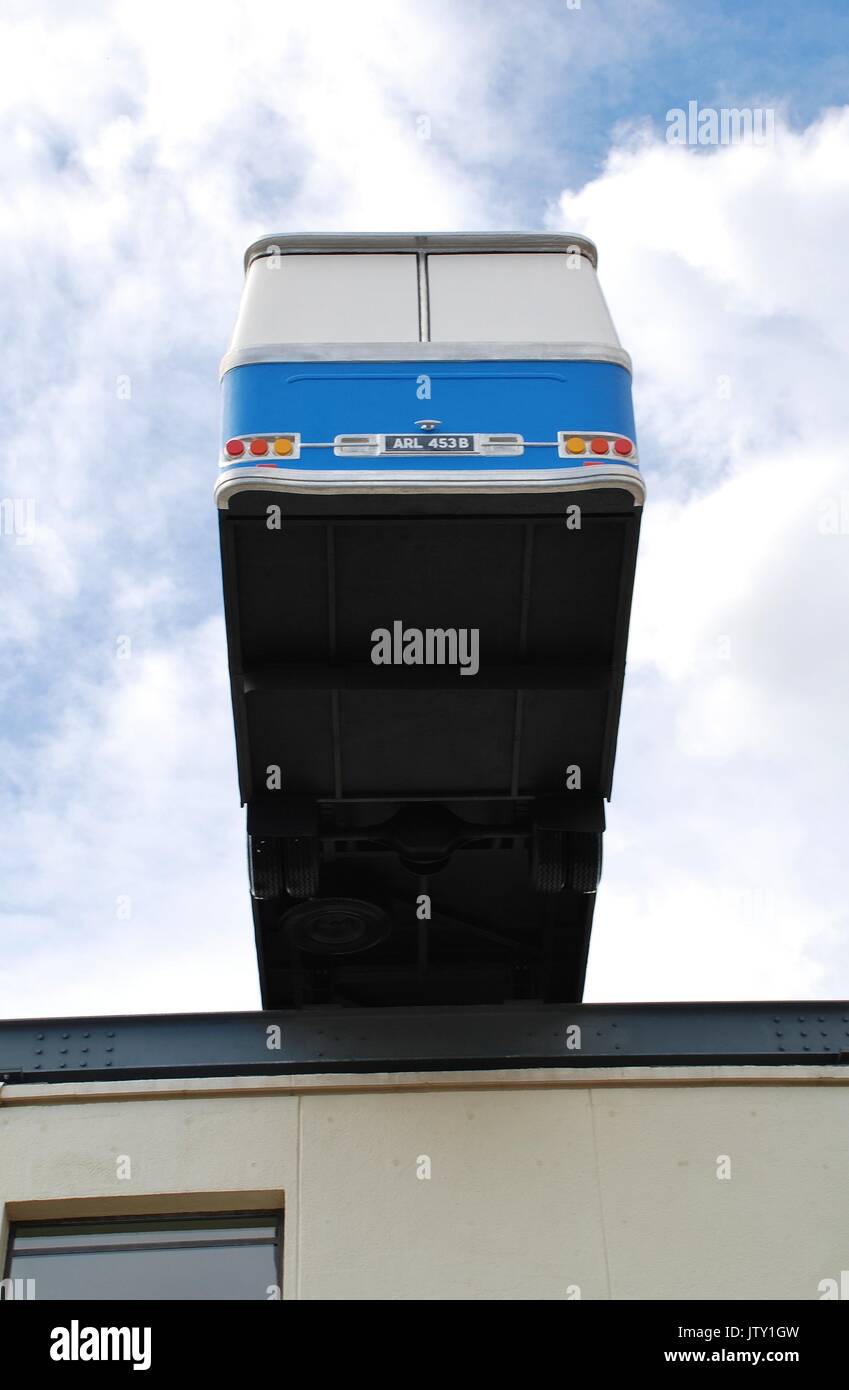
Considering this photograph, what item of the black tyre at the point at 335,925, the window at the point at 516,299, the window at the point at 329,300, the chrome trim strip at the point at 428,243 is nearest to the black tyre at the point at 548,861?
the black tyre at the point at 335,925

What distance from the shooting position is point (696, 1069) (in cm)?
1012

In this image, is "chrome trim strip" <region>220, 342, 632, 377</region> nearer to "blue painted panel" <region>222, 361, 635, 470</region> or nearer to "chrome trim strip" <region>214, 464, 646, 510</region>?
"blue painted panel" <region>222, 361, 635, 470</region>

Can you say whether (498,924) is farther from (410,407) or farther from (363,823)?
(410,407)

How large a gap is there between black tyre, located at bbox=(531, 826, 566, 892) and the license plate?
10.1 ft

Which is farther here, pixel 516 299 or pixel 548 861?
pixel 548 861

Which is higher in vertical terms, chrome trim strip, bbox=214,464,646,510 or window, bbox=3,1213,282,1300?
chrome trim strip, bbox=214,464,646,510

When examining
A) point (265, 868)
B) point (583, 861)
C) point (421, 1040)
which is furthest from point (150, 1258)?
point (583, 861)

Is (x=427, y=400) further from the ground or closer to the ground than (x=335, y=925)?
further from the ground

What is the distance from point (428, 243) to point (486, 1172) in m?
6.32

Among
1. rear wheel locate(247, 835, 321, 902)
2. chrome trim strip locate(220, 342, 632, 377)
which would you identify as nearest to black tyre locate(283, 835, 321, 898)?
rear wheel locate(247, 835, 321, 902)

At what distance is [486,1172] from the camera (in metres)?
9.69

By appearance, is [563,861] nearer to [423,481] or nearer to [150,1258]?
[423,481]

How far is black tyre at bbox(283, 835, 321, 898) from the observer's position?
10.8 meters
